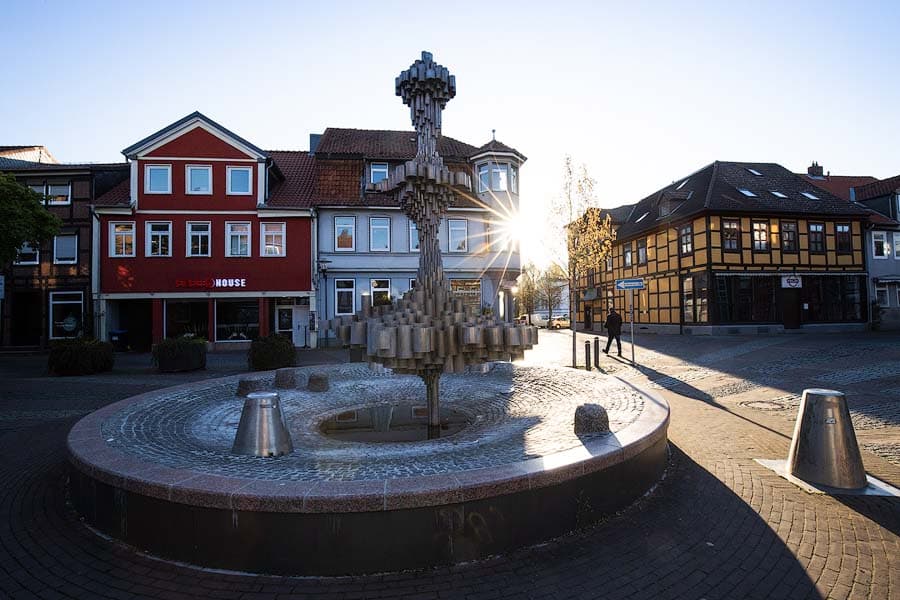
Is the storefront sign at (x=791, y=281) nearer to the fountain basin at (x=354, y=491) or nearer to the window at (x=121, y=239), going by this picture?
the fountain basin at (x=354, y=491)

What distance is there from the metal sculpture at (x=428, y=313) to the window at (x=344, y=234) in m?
19.4

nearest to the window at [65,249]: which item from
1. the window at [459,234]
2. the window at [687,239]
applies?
the window at [459,234]

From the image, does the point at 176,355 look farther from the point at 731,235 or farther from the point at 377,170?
the point at 731,235

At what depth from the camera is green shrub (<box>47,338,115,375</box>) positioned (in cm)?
1431

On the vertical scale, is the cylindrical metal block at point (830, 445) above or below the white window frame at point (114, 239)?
below

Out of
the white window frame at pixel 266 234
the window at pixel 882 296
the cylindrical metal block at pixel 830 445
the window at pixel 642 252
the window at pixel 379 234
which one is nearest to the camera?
the cylindrical metal block at pixel 830 445

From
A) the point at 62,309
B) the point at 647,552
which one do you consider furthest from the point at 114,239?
the point at 647,552

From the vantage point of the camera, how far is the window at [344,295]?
1011 inches

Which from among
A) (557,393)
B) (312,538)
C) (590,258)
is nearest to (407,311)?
(312,538)

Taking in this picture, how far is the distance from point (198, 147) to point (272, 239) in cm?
588

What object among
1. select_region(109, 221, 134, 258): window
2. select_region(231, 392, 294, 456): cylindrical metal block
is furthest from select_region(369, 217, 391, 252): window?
select_region(231, 392, 294, 456): cylindrical metal block

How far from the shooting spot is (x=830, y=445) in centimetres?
508

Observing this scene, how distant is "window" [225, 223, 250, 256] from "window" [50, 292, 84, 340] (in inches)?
332

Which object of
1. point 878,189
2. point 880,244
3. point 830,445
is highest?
point 878,189
